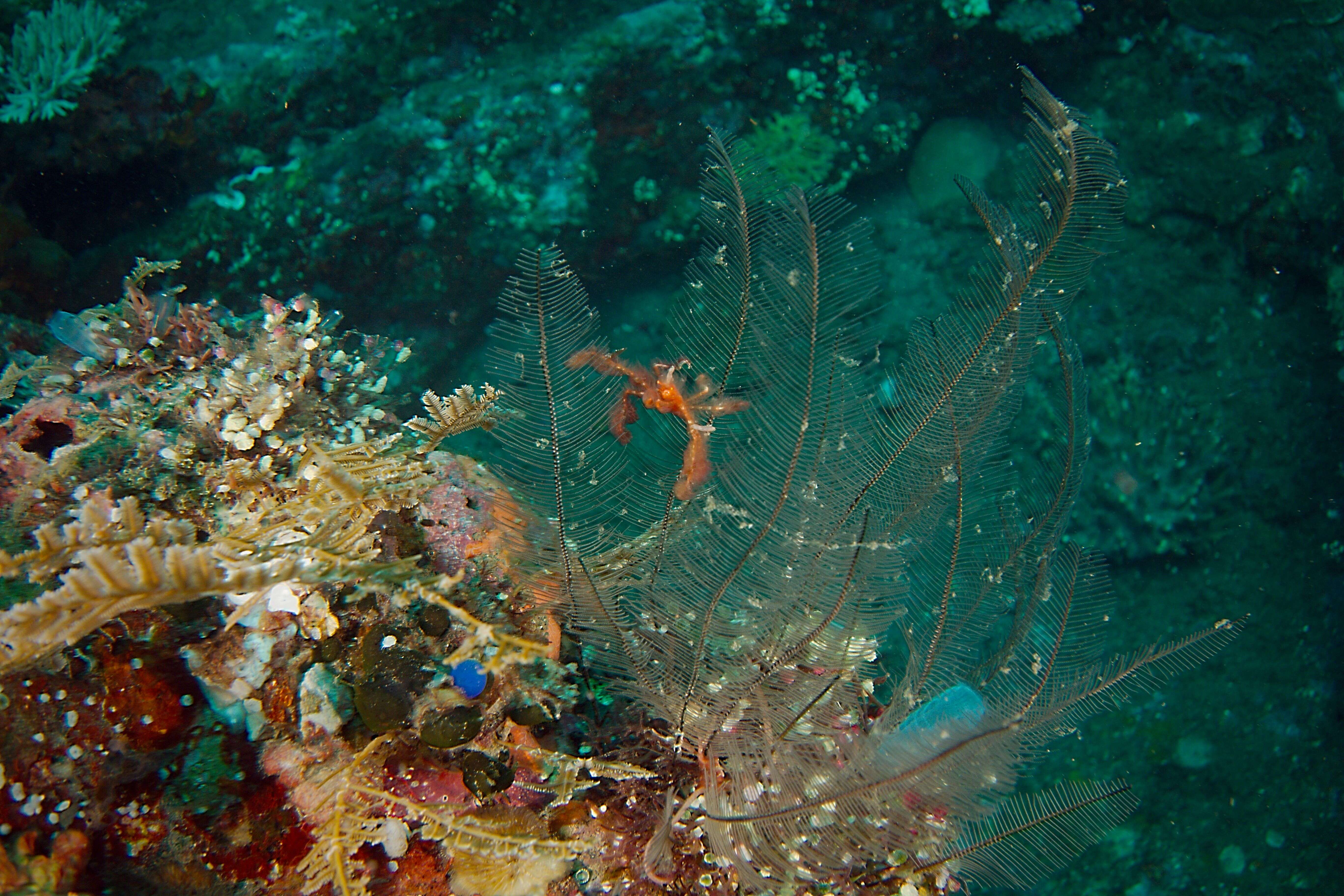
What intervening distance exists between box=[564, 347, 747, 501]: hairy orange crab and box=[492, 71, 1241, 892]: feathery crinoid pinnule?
2 cm

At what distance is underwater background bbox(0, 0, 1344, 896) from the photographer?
520cm

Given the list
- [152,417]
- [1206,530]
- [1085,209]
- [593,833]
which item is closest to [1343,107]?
[1206,530]

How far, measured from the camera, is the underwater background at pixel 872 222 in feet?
17.1

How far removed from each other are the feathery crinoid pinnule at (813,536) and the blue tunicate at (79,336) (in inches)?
68.7

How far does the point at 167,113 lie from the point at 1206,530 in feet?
32.2

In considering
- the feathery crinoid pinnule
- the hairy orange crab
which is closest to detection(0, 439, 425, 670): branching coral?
the feathery crinoid pinnule

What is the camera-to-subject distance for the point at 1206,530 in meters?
5.52

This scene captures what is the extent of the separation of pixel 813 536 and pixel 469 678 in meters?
1.31

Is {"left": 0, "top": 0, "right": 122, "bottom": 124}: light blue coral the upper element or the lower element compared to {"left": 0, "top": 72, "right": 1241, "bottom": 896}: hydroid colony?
upper

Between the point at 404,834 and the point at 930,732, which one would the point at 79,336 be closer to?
the point at 404,834

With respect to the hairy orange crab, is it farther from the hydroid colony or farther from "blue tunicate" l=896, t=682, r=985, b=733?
"blue tunicate" l=896, t=682, r=985, b=733

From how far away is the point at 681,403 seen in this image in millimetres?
2529

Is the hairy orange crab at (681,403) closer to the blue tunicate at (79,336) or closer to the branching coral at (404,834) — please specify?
the branching coral at (404,834)

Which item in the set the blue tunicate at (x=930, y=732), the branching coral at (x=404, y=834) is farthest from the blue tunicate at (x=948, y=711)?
the branching coral at (x=404, y=834)
